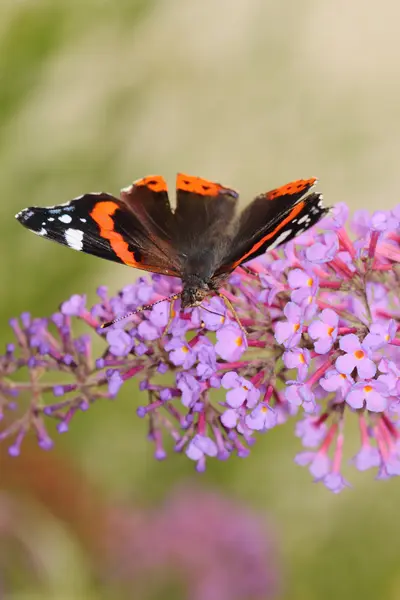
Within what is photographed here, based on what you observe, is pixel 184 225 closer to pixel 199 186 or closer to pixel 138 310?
pixel 199 186

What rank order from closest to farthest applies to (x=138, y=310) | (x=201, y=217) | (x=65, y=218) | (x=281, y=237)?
(x=281, y=237) < (x=138, y=310) < (x=65, y=218) < (x=201, y=217)

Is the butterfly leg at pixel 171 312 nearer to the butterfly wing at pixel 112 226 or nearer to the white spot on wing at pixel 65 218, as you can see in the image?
the butterfly wing at pixel 112 226

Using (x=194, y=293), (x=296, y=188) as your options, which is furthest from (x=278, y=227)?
(x=194, y=293)

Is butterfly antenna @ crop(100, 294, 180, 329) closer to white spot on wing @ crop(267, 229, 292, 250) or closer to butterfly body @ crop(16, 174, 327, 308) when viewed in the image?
butterfly body @ crop(16, 174, 327, 308)

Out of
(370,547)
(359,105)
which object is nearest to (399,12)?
(359,105)

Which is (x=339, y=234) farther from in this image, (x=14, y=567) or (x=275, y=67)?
(x=275, y=67)
